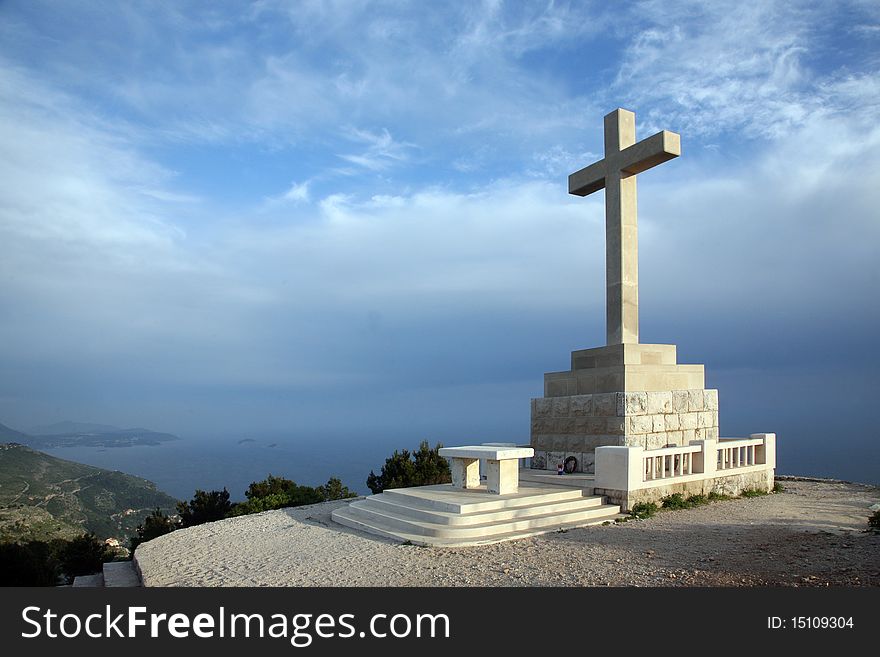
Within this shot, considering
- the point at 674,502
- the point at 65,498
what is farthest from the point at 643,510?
the point at 65,498

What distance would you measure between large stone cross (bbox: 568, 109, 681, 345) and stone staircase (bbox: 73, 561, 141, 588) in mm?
8937

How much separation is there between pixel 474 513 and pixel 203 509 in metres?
9.23

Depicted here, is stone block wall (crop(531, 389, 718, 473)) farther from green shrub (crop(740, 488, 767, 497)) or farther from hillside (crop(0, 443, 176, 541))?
hillside (crop(0, 443, 176, 541))

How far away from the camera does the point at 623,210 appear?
12.0m

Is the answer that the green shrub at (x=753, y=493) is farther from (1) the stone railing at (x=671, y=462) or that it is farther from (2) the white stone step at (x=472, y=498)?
(2) the white stone step at (x=472, y=498)

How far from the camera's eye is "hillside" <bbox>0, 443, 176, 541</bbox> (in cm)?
3481

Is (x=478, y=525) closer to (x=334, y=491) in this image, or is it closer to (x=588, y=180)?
(x=334, y=491)

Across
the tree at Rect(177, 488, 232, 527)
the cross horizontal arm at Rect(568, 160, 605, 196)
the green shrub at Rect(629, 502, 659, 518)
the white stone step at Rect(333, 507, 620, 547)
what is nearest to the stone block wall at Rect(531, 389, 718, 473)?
the green shrub at Rect(629, 502, 659, 518)

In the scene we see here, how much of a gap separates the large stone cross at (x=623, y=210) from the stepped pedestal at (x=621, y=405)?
0.62 metres

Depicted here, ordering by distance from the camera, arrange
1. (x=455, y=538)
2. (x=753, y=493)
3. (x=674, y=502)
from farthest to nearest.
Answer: (x=753, y=493) < (x=674, y=502) < (x=455, y=538)

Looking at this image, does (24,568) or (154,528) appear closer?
(24,568)

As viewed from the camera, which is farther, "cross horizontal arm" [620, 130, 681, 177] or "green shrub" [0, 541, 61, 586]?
"green shrub" [0, 541, 61, 586]
